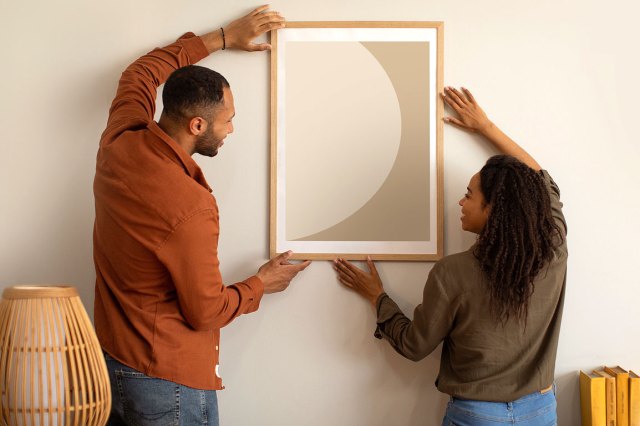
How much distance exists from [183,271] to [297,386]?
80cm

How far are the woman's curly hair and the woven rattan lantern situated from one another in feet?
3.68

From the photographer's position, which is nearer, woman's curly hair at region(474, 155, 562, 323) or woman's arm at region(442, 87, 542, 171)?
woman's curly hair at region(474, 155, 562, 323)

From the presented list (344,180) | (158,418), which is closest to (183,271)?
(158,418)

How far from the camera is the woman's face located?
1.95 meters

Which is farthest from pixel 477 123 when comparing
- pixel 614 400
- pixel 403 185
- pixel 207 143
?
pixel 614 400

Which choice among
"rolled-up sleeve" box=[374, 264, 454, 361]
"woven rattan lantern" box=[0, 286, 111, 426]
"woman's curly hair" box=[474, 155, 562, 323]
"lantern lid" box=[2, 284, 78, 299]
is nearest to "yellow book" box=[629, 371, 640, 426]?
"woman's curly hair" box=[474, 155, 562, 323]

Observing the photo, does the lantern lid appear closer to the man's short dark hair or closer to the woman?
the man's short dark hair

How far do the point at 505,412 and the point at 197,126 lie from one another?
1226 millimetres

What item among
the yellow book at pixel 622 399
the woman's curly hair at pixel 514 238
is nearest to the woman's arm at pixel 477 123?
the woman's curly hair at pixel 514 238

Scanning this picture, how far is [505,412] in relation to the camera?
1890 mm

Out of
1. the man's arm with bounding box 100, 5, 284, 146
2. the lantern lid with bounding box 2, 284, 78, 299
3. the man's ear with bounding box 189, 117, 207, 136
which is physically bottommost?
the lantern lid with bounding box 2, 284, 78, 299

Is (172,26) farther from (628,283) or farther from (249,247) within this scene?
(628,283)

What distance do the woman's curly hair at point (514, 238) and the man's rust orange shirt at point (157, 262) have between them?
0.75 m

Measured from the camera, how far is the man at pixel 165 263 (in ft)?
5.66
